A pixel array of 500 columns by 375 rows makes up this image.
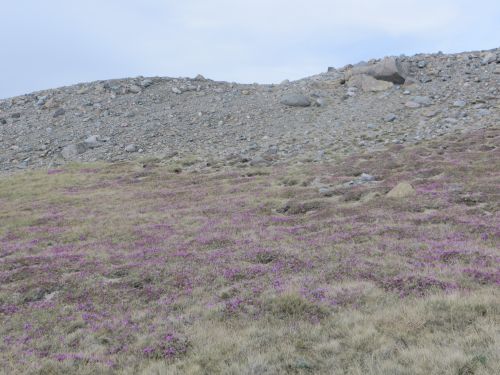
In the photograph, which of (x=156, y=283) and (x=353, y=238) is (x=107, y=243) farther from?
(x=353, y=238)

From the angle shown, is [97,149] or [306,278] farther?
[97,149]

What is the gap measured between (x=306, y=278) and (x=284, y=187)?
16480 millimetres

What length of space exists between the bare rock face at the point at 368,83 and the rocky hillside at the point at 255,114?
0.16m

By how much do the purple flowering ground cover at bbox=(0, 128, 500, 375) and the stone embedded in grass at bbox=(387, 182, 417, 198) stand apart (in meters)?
0.52

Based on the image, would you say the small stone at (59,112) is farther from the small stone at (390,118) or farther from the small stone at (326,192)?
the small stone at (326,192)

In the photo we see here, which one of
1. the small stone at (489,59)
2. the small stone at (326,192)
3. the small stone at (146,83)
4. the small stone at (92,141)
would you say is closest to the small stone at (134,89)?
the small stone at (146,83)

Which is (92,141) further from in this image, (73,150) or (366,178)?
(366,178)

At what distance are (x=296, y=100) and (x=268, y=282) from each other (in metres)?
46.7

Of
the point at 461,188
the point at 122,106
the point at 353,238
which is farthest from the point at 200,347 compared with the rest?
the point at 122,106

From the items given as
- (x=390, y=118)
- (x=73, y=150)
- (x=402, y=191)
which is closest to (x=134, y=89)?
(x=73, y=150)

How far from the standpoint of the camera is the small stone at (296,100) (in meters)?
56.5

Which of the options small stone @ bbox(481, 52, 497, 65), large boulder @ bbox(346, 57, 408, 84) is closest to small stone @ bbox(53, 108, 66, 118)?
large boulder @ bbox(346, 57, 408, 84)

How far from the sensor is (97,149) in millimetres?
50844

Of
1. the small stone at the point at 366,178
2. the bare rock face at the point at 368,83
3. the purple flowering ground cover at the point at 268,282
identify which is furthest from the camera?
the bare rock face at the point at 368,83
